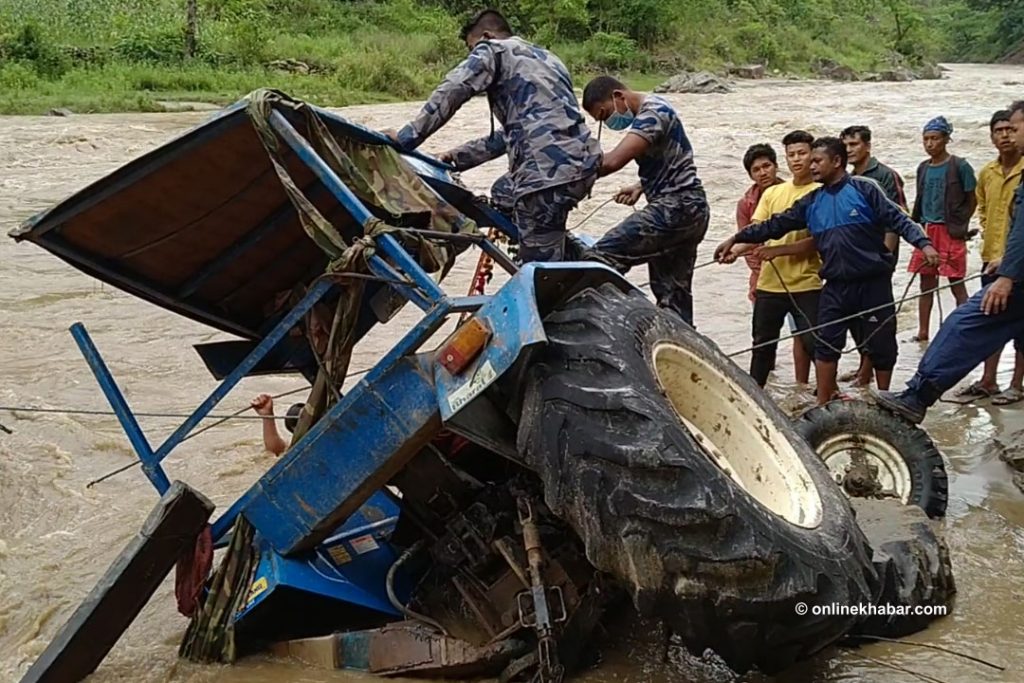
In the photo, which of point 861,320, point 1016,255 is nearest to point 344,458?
point 1016,255

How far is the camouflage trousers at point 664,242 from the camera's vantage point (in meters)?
5.36

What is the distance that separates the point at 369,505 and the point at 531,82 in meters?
1.99

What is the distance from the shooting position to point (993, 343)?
5254mm

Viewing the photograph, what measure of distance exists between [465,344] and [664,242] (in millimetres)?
Result: 2576

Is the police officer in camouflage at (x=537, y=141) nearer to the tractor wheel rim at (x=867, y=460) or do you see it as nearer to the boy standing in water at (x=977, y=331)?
the tractor wheel rim at (x=867, y=460)

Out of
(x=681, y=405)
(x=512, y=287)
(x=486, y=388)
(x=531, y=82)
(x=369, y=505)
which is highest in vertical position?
(x=531, y=82)

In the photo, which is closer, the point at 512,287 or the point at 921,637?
the point at 512,287

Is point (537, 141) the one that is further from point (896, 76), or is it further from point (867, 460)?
point (896, 76)

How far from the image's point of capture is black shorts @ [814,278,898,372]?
20.2 feet

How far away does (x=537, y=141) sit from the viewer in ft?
15.9

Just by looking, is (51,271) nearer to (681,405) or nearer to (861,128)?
(861,128)

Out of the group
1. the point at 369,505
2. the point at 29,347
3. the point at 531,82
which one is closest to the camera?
the point at 369,505

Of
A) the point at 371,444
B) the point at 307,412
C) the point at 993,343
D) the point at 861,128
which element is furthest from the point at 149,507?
the point at 861,128

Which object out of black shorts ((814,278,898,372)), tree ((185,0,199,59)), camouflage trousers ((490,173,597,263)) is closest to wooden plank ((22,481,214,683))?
camouflage trousers ((490,173,597,263))
